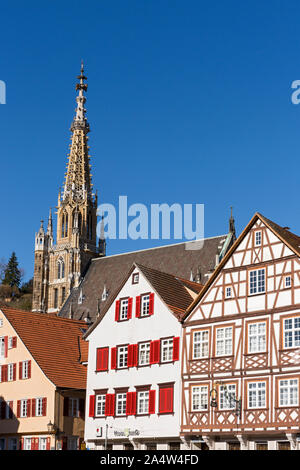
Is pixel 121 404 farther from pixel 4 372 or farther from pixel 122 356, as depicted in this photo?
pixel 4 372

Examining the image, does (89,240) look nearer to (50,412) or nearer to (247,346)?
(50,412)

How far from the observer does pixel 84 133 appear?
140 metres

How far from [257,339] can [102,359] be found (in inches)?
465

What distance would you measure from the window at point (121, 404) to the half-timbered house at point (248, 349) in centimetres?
484

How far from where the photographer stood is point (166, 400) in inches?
1884

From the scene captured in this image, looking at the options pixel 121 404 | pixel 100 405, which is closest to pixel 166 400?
pixel 121 404

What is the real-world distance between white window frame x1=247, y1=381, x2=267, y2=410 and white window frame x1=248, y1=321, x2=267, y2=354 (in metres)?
1.77

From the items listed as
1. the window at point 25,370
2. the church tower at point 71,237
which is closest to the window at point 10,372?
the window at point 25,370

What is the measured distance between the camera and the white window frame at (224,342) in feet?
150

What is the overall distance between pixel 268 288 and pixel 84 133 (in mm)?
98811

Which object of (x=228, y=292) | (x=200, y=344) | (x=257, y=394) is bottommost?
(x=257, y=394)
